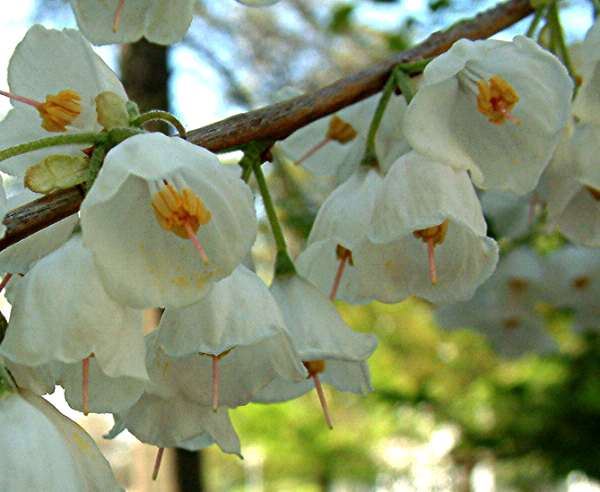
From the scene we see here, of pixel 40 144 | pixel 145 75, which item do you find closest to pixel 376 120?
pixel 40 144

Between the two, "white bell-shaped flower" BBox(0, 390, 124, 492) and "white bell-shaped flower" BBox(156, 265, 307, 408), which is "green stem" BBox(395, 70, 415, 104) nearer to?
"white bell-shaped flower" BBox(156, 265, 307, 408)

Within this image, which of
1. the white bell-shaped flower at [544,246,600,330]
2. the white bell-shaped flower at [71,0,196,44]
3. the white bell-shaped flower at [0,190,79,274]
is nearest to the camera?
the white bell-shaped flower at [0,190,79,274]

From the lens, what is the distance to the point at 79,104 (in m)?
1.27

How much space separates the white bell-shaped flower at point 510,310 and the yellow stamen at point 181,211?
1.71 metres

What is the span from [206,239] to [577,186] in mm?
719

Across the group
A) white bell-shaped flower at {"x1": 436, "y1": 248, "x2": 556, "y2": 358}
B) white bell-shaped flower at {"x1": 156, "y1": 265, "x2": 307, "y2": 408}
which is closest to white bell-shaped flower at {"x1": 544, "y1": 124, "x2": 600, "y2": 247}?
white bell-shaped flower at {"x1": 156, "y1": 265, "x2": 307, "y2": 408}

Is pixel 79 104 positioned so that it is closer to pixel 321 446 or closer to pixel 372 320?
pixel 372 320

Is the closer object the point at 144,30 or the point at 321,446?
the point at 144,30

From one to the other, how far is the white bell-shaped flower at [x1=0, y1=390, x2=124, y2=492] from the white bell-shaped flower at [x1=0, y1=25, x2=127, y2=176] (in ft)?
1.35

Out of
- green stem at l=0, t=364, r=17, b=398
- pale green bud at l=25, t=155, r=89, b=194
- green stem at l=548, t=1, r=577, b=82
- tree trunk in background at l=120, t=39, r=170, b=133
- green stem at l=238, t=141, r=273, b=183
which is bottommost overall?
tree trunk in background at l=120, t=39, r=170, b=133

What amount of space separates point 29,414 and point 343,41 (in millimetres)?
5240

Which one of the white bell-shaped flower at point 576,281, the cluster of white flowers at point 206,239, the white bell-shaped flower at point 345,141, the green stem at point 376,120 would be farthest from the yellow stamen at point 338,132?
the white bell-shaped flower at point 576,281

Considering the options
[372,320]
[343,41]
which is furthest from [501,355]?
[372,320]

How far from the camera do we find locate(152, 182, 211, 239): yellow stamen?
3.22ft
